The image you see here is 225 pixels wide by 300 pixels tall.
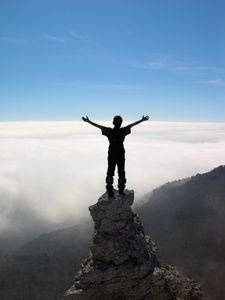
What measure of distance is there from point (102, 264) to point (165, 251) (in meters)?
35.7

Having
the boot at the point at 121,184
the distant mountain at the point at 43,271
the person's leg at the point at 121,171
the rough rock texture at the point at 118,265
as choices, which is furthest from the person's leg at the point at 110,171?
the distant mountain at the point at 43,271

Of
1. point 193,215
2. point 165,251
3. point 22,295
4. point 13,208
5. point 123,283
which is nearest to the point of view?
point 123,283

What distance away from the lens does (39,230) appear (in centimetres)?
12100

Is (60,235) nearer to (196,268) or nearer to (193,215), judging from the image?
(193,215)

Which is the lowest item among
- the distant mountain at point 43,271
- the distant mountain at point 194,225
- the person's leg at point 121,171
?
the distant mountain at point 43,271

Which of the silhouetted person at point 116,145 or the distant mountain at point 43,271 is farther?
the distant mountain at point 43,271

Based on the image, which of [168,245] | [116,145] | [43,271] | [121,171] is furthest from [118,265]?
[168,245]

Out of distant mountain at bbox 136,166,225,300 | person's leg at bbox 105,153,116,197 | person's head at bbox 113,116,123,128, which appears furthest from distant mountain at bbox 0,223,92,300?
A: person's head at bbox 113,116,123,128

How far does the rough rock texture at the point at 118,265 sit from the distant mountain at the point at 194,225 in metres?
25.5

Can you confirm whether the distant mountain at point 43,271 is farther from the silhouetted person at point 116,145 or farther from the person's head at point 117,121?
the person's head at point 117,121

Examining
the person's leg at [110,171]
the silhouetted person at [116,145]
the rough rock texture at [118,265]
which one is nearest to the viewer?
the rough rock texture at [118,265]

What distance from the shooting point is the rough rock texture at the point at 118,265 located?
15.6m

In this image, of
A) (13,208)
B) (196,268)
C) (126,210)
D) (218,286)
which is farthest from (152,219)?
(13,208)

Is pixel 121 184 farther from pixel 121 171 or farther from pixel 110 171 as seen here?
pixel 110 171
